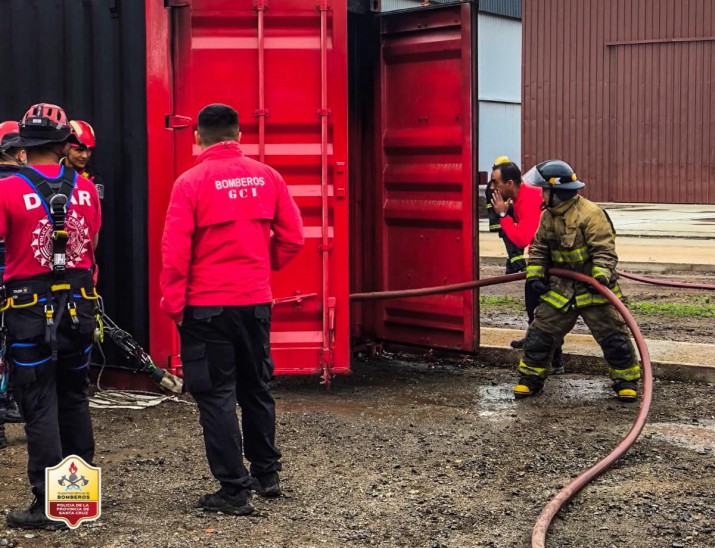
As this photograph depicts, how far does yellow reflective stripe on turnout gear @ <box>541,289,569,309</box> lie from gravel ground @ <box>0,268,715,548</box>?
633mm

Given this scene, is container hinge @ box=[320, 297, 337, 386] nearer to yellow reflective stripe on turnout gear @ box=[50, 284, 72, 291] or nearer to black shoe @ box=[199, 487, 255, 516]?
black shoe @ box=[199, 487, 255, 516]

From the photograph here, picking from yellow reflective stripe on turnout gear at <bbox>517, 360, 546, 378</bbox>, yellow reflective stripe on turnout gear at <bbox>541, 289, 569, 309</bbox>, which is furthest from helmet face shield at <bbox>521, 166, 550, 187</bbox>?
yellow reflective stripe on turnout gear at <bbox>517, 360, 546, 378</bbox>

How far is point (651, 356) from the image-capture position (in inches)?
335

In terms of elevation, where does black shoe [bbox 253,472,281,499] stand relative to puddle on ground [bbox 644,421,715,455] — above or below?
above

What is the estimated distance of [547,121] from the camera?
30.3m

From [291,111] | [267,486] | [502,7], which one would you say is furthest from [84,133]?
[502,7]

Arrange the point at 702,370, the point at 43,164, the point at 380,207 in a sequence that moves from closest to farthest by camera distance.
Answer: the point at 43,164, the point at 702,370, the point at 380,207

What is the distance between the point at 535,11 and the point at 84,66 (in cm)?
2342

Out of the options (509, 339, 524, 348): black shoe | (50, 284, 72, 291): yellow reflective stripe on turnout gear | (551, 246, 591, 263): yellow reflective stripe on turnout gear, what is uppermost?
(50, 284, 72, 291): yellow reflective stripe on turnout gear

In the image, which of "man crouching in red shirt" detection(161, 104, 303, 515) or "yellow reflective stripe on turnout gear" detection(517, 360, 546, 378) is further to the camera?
"yellow reflective stripe on turnout gear" detection(517, 360, 546, 378)

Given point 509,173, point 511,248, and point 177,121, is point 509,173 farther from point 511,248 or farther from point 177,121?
point 177,121

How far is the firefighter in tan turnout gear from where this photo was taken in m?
7.49

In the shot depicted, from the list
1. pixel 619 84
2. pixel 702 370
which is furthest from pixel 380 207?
pixel 619 84

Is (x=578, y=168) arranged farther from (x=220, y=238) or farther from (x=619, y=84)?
(x=220, y=238)
